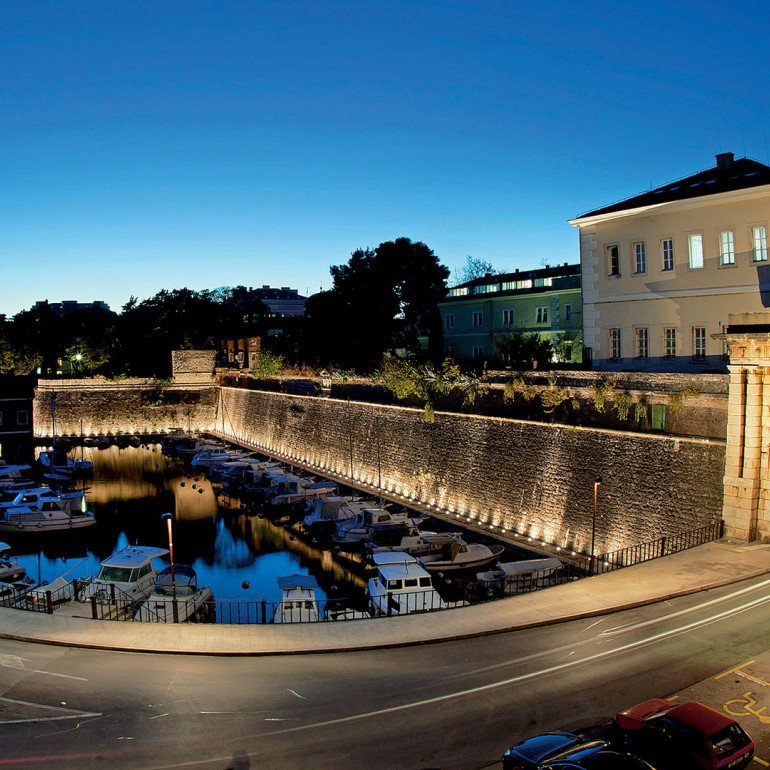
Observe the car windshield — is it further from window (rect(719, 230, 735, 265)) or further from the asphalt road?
window (rect(719, 230, 735, 265))

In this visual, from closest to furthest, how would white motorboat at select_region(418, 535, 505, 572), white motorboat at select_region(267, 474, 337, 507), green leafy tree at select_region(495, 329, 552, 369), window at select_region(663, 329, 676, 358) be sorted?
white motorboat at select_region(418, 535, 505, 572) < window at select_region(663, 329, 676, 358) < white motorboat at select_region(267, 474, 337, 507) < green leafy tree at select_region(495, 329, 552, 369)

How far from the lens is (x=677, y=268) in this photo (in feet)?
74.1

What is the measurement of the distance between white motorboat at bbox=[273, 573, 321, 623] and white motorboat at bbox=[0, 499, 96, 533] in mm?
15494

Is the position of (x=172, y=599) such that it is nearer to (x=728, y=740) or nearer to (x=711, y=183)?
(x=728, y=740)

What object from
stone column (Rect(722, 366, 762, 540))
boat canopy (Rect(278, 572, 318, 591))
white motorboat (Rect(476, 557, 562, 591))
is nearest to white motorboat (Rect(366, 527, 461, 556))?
white motorboat (Rect(476, 557, 562, 591))

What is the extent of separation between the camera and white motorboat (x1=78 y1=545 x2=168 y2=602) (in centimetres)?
2058

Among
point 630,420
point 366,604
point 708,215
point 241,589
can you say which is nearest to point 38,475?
point 241,589

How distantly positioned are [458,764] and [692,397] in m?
A: 13.2

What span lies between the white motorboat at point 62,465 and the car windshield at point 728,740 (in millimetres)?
40506

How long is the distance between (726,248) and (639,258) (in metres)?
3.03

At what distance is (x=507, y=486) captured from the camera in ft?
81.3

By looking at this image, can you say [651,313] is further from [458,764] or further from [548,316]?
[548,316]

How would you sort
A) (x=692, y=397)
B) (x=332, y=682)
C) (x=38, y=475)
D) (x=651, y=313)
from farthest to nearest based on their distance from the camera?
(x=38, y=475) → (x=651, y=313) → (x=692, y=397) → (x=332, y=682)

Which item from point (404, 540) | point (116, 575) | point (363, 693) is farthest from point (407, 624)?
point (116, 575)
